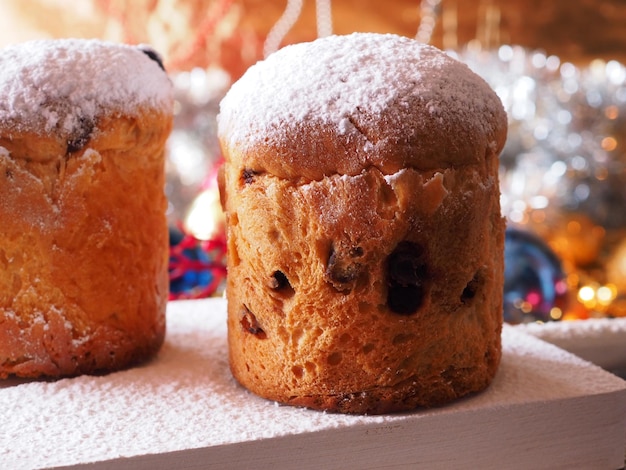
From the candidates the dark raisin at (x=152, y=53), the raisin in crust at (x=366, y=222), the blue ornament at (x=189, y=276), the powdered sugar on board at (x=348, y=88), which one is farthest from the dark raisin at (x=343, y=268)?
the blue ornament at (x=189, y=276)

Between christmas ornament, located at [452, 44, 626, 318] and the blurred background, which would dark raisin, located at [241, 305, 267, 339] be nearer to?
the blurred background

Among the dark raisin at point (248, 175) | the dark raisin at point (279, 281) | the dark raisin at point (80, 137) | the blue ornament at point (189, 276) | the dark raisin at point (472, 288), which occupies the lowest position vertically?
the blue ornament at point (189, 276)

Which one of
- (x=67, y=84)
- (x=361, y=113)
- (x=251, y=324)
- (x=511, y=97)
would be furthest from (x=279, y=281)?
(x=511, y=97)

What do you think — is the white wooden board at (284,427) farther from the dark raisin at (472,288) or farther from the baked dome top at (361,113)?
the baked dome top at (361,113)

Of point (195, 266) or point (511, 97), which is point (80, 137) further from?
point (511, 97)

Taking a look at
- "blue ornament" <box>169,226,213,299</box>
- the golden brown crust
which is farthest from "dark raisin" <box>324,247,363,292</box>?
"blue ornament" <box>169,226,213,299</box>

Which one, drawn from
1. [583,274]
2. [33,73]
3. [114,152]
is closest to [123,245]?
[114,152]
